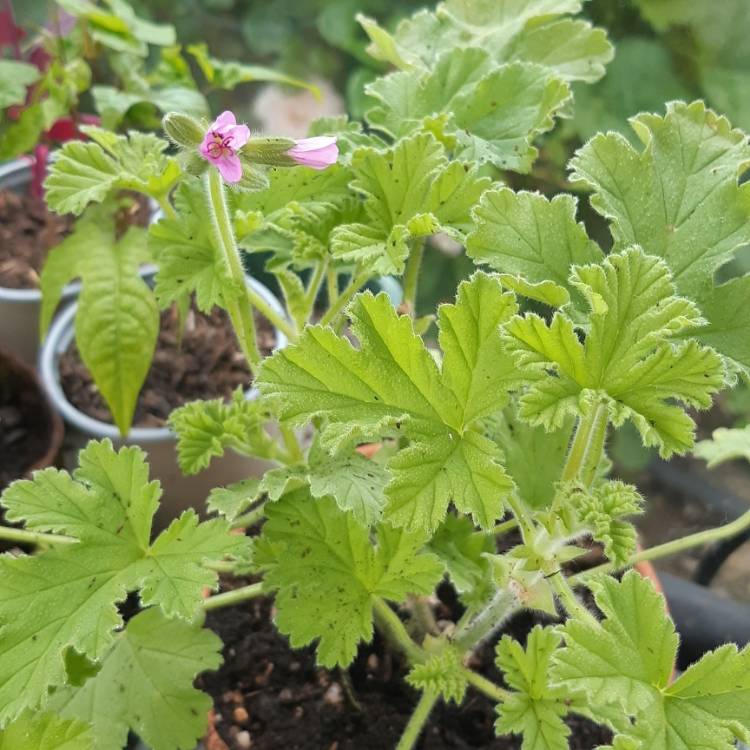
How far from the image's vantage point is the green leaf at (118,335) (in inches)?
40.5

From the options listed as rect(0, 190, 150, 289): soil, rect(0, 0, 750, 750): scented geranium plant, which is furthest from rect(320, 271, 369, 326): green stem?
rect(0, 190, 150, 289): soil

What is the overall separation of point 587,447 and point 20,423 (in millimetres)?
845

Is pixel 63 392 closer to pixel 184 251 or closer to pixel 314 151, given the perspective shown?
pixel 184 251

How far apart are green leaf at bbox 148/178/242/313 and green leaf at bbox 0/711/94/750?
319mm

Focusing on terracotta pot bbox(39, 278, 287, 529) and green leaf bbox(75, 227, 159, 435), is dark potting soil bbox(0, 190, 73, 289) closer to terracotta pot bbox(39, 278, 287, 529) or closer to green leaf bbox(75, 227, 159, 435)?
terracotta pot bbox(39, 278, 287, 529)

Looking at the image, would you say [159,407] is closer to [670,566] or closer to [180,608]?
[180,608]

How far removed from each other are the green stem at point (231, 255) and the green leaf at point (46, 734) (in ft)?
0.95

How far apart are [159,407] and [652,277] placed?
2.68 feet

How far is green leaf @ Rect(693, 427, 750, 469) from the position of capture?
2.80 feet

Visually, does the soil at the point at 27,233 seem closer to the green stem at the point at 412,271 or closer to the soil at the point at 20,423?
the soil at the point at 20,423

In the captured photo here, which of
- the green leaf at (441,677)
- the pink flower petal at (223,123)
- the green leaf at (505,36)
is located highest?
the green leaf at (505,36)

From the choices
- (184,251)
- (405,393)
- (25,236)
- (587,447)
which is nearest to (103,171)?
(184,251)

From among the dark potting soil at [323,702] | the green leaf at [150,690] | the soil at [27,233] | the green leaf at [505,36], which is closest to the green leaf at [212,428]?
the green leaf at [150,690]

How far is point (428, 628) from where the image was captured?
871 mm
